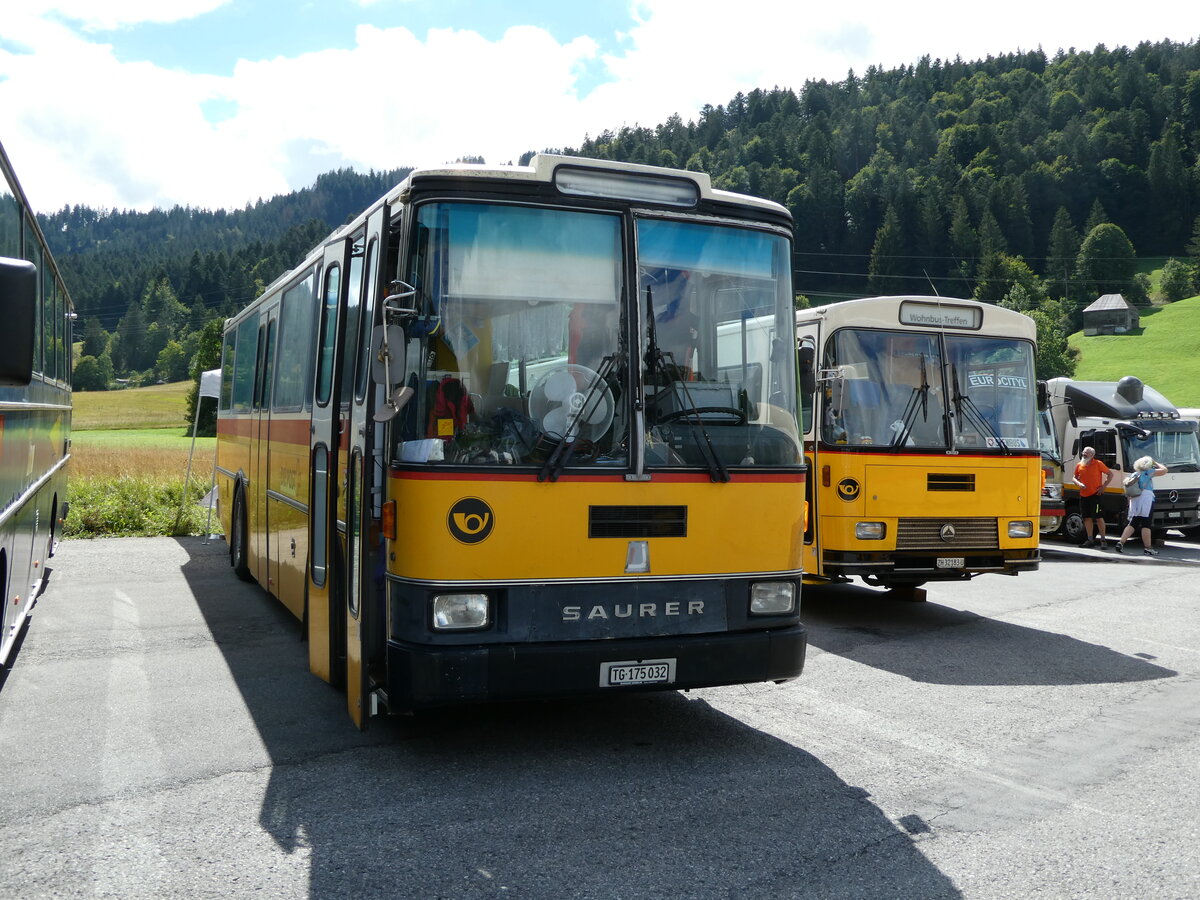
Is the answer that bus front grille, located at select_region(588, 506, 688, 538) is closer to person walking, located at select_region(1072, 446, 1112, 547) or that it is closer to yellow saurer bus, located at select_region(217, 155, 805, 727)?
yellow saurer bus, located at select_region(217, 155, 805, 727)

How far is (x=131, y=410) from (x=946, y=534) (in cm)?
8074

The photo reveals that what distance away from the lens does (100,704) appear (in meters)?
6.82

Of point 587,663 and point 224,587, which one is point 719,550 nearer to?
point 587,663

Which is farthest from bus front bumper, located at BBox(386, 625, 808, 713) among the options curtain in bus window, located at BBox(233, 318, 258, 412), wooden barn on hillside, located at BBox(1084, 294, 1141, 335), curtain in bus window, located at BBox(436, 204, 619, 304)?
wooden barn on hillside, located at BBox(1084, 294, 1141, 335)

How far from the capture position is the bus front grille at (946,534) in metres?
10.3

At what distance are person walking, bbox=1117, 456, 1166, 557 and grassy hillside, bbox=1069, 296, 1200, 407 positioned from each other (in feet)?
155

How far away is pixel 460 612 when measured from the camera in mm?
5387

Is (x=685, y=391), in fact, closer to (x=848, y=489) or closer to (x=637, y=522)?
(x=637, y=522)

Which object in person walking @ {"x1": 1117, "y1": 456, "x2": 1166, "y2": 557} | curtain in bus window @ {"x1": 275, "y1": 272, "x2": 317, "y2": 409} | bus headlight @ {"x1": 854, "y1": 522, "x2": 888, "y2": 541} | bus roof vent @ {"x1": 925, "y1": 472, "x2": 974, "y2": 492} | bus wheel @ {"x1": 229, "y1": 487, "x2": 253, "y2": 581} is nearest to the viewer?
curtain in bus window @ {"x1": 275, "y1": 272, "x2": 317, "y2": 409}

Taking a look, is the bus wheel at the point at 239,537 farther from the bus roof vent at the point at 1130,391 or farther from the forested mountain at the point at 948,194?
the forested mountain at the point at 948,194

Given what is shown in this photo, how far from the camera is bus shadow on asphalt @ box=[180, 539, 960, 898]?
Answer: 4215 mm

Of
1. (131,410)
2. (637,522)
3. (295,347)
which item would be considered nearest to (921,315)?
(295,347)

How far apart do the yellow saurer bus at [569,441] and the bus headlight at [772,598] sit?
11 millimetres

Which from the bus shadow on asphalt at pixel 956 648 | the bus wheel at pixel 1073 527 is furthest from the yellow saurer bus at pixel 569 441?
the bus wheel at pixel 1073 527
